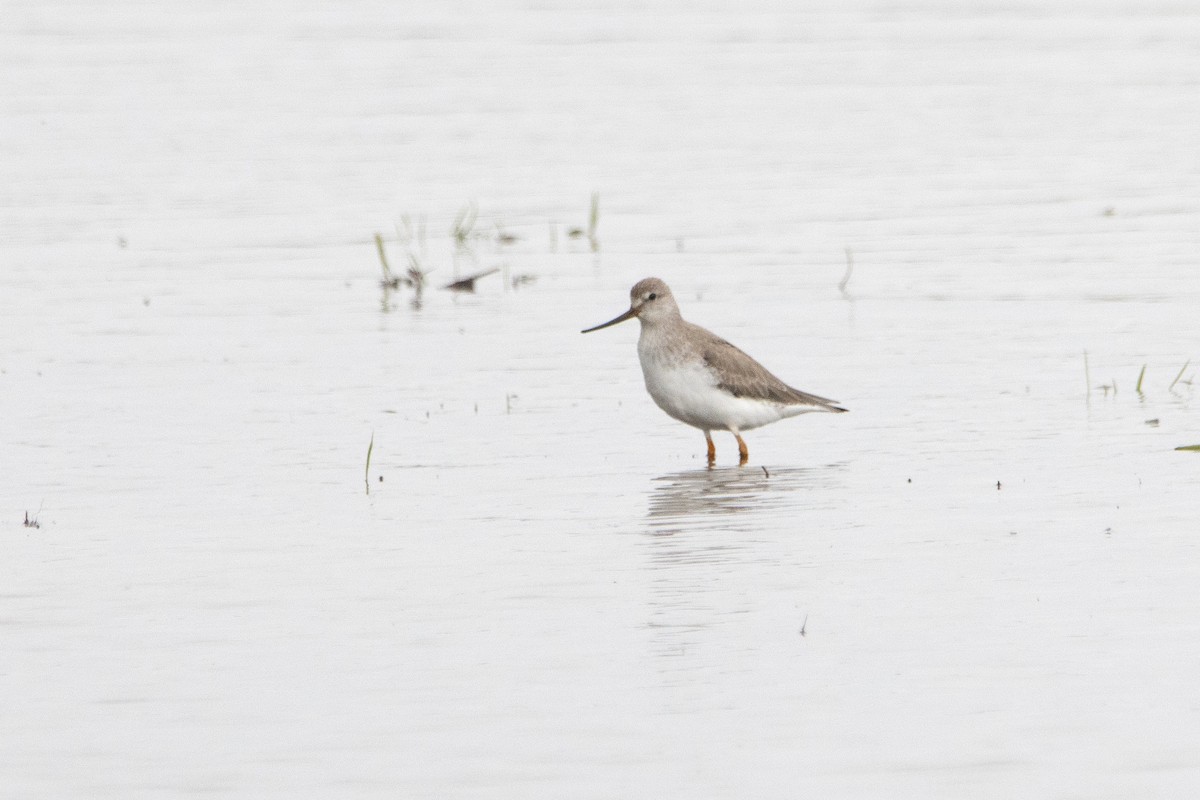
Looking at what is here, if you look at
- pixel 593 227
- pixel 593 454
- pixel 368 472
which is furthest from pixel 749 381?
pixel 593 227

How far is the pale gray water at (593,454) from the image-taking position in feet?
22.4

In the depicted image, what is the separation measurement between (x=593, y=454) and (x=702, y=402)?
0.73 m

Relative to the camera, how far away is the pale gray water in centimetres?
682

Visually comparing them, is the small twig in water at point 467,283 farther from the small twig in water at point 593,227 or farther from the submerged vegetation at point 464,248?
the small twig in water at point 593,227

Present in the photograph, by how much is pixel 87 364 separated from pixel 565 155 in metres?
10.2

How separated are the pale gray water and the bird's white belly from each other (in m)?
0.24

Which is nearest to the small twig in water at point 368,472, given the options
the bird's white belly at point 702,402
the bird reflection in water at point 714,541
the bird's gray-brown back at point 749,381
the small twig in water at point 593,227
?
the bird reflection in water at point 714,541

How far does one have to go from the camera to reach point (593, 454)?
1159cm

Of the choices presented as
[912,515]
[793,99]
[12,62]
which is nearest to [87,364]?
[912,515]

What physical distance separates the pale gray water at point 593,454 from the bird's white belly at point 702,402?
9.6 inches

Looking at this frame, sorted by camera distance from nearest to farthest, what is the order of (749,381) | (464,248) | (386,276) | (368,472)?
(368,472)
(749,381)
(386,276)
(464,248)

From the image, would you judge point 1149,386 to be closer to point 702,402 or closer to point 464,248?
point 702,402

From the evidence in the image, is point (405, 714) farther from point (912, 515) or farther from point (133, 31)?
point (133, 31)

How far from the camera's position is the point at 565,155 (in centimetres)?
2373
